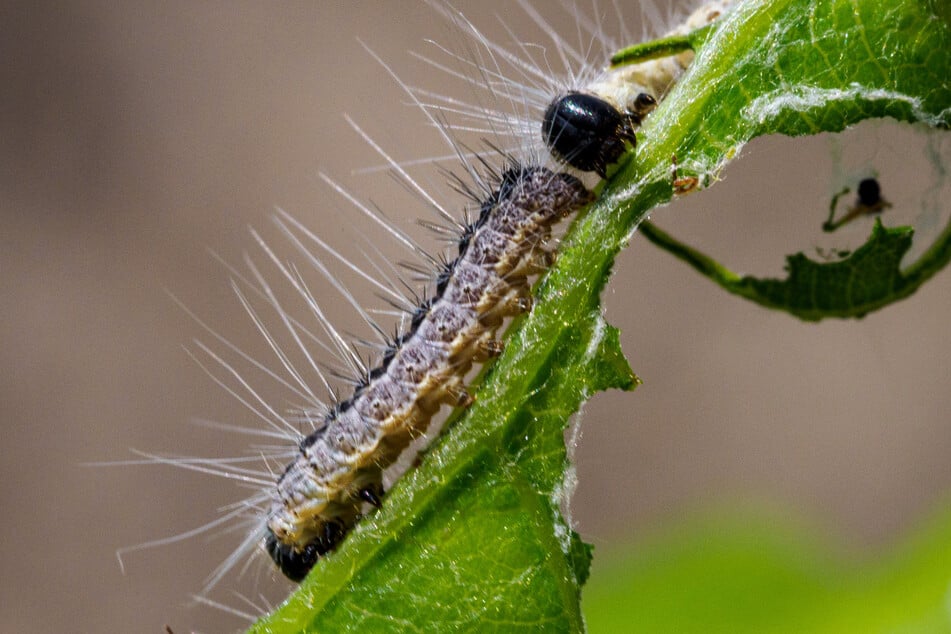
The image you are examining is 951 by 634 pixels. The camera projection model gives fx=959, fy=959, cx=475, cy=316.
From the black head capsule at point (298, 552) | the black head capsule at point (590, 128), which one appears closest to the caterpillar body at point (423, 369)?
the black head capsule at point (298, 552)

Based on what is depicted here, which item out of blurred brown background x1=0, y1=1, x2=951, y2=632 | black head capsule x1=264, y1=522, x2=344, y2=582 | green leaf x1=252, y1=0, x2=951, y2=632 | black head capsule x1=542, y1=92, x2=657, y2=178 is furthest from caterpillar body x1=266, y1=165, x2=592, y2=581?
blurred brown background x1=0, y1=1, x2=951, y2=632

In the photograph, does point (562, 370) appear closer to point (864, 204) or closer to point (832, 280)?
point (832, 280)

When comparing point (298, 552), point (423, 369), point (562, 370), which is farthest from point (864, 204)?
point (298, 552)

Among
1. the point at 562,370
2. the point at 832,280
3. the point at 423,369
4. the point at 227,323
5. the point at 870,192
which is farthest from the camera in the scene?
the point at 227,323

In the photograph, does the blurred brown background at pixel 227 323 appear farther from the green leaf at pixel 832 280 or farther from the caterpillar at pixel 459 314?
the green leaf at pixel 832 280

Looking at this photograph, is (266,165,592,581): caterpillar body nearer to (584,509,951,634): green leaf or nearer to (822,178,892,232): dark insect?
(822,178,892,232): dark insect
